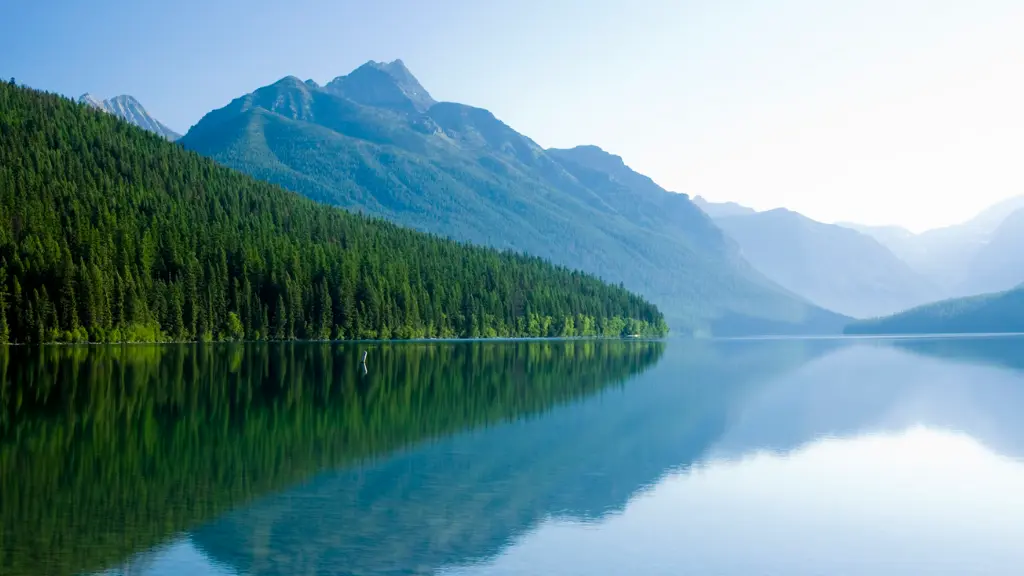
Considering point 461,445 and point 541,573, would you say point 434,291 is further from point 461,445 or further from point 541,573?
point 541,573

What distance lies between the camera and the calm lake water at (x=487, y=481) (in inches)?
784

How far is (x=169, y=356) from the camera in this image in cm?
8550

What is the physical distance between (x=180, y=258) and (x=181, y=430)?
102 m

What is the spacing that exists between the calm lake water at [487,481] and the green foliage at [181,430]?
5.6 inches

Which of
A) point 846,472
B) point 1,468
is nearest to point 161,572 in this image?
point 1,468

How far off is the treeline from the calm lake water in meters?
55.6

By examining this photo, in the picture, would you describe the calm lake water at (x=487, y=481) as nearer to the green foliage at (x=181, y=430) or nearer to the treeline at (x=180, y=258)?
the green foliage at (x=181, y=430)

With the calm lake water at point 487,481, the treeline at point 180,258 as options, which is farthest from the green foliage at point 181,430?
the treeline at point 180,258

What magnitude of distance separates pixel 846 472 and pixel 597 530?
14147mm

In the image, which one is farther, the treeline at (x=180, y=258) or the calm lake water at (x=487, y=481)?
the treeline at (x=180, y=258)

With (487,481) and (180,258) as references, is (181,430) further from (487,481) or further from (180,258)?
(180,258)

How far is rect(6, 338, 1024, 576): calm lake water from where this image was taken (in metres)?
19.9

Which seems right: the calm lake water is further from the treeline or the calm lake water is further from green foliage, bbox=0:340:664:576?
the treeline

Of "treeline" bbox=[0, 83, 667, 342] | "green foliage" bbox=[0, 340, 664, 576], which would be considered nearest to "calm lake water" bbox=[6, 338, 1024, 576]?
"green foliage" bbox=[0, 340, 664, 576]
